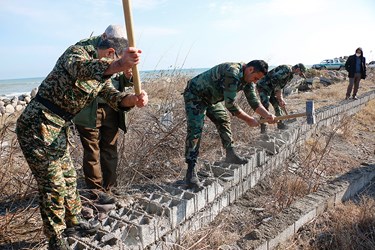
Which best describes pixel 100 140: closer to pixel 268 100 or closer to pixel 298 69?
pixel 268 100

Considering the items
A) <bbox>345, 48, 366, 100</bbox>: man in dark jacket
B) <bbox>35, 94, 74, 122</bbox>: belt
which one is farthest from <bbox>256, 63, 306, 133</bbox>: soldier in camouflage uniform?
<bbox>345, 48, 366, 100</bbox>: man in dark jacket

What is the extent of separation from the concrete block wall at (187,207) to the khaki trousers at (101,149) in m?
0.39

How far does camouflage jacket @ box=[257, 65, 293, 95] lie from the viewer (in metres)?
5.68

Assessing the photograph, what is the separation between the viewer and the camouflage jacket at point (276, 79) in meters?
5.68

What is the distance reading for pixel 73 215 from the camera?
2375 mm

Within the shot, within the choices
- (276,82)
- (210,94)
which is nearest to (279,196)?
(210,94)

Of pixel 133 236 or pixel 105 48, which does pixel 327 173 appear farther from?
pixel 105 48

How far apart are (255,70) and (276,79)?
8.44 ft

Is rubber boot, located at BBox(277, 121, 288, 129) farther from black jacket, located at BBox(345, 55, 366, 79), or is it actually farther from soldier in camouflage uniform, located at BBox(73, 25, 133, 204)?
black jacket, located at BBox(345, 55, 366, 79)

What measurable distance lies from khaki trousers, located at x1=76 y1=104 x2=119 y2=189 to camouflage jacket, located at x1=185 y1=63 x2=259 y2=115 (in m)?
0.96

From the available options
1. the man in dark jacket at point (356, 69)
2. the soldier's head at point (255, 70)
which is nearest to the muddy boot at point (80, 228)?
the soldier's head at point (255, 70)

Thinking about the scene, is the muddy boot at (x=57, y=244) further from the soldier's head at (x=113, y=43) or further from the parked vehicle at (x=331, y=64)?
the parked vehicle at (x=331, y=64)

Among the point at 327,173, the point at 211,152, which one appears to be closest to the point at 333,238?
the point at 327,173

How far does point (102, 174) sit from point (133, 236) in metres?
0.86
